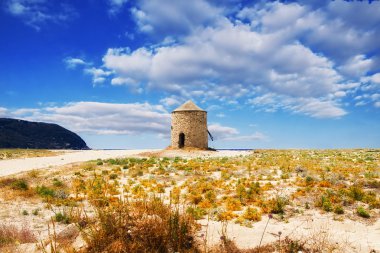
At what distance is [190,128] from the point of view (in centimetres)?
4181

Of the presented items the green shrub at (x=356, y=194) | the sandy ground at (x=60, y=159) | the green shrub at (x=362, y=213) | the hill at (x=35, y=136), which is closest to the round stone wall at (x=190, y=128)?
the sandy ground at (x=60, y=159)

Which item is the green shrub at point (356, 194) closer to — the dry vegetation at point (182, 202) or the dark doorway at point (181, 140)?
the dry vegetation at point (182, 202)

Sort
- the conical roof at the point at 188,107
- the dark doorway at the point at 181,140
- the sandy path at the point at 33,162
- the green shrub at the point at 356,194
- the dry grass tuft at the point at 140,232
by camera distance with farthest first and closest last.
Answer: the dark doorway at the point at 181,140 < the conical roof at the point at 188,107 < the sandy path at the point at 33,162 < the green shrub at the point at 356,194 < the dry grass tuft at the point at 140,232

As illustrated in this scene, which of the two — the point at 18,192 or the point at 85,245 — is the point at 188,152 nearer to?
the point at 18,192

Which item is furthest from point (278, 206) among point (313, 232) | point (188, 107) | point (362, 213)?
point (188, 107)

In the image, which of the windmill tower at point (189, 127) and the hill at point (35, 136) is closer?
the windmill tower at point (189, 127)

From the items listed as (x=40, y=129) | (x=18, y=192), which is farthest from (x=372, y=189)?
(x=40, y=129)

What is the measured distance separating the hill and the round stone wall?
70679mm

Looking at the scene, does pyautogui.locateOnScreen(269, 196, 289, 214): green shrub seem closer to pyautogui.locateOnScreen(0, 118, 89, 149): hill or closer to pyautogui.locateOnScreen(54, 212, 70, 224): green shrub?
pyautogui.locateOnScreen(54, 212, 70, 224): green shrub

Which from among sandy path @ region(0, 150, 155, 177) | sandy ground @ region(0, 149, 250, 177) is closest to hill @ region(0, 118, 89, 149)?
sandy ground @ region(0, 149, 250, 177)

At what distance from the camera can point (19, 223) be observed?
10266 mm

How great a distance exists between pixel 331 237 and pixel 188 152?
29901 millimetres

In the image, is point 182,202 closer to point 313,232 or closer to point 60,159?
point 313,232

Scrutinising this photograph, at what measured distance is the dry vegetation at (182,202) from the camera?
23.9 ft
